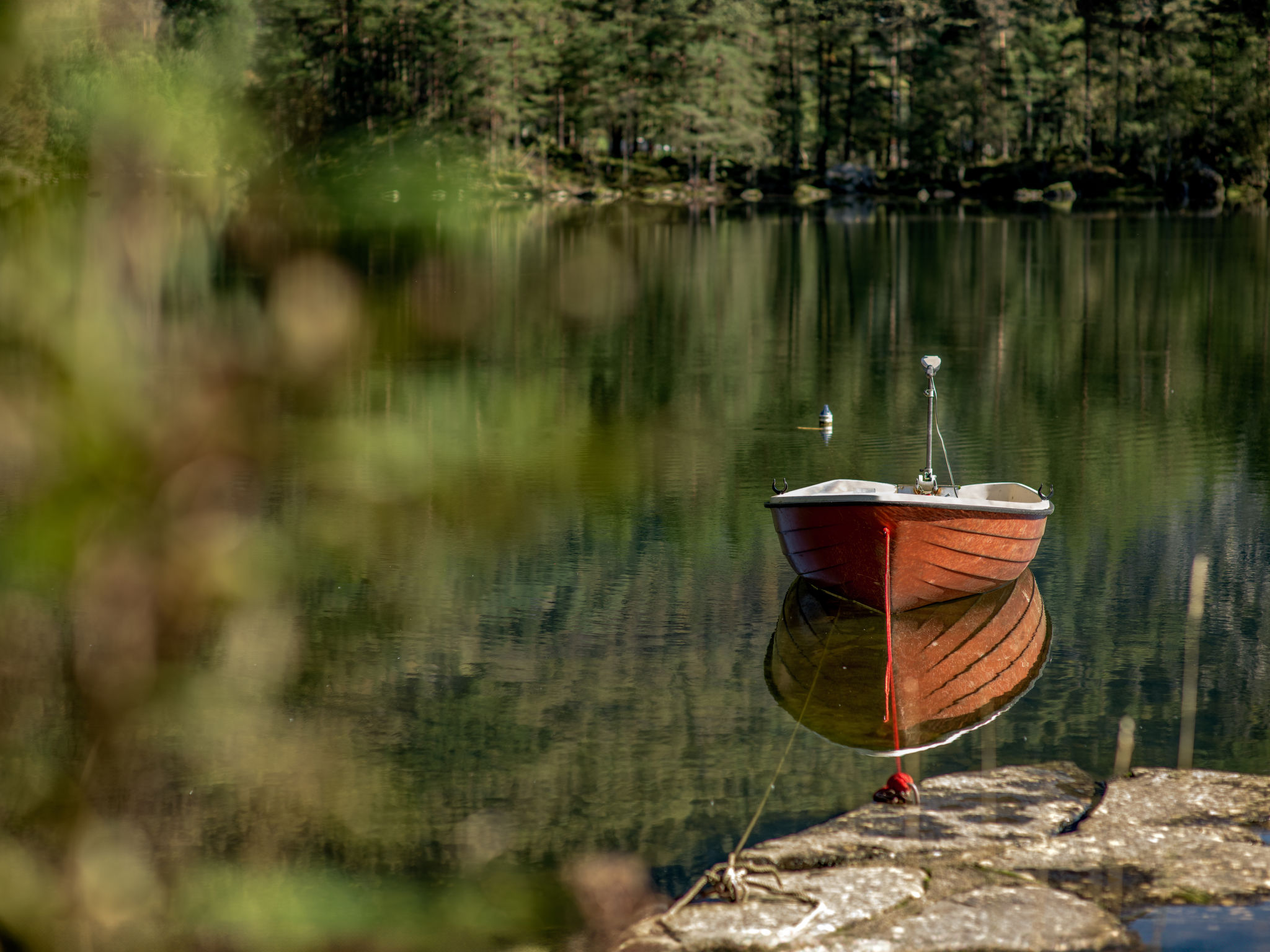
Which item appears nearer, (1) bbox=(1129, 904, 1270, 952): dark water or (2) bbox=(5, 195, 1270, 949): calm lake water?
(2) bbox=(5, 195, 1270, 949): calm lake water

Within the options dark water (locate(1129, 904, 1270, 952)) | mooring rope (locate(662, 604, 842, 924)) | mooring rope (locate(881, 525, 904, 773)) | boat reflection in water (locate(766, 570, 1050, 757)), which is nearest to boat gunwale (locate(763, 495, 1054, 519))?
mooring rope (locate(881, 525, 904, 773))

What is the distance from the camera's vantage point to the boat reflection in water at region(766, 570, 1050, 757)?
1079 cm

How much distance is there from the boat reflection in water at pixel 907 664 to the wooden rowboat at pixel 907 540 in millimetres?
277

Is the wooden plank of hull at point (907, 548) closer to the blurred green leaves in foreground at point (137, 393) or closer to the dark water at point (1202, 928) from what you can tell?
the dark water at point (1202, 928)

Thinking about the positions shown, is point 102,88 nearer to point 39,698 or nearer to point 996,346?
point 39,698

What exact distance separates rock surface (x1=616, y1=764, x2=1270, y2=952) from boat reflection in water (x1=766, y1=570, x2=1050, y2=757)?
1.62m

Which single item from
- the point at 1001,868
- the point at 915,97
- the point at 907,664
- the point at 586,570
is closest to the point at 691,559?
Answer: the point at 586,570

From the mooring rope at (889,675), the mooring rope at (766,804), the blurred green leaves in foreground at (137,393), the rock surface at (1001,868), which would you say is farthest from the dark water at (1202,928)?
the blurred green leaves in foreground at (137,393)

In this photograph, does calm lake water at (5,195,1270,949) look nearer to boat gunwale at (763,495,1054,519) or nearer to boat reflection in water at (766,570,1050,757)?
boat reflection in water at (766,570,1050,757)

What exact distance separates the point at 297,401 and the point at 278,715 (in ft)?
27.2

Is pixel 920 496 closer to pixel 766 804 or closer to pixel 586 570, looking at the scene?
pixel 586 570

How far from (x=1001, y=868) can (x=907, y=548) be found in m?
5.73

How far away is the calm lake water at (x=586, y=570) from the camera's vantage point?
115 inches

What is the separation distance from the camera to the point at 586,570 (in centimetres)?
1501
